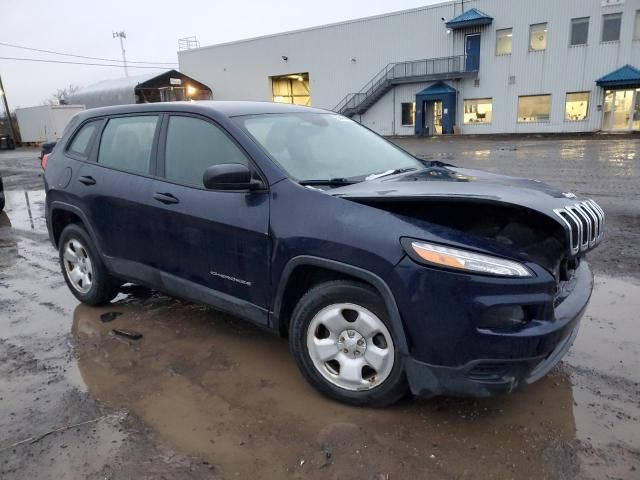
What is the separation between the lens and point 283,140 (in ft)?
11.4

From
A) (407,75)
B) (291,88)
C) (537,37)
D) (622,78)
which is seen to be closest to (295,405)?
(622,78)

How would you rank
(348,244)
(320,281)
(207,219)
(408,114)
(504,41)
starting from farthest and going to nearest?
(408,114), (504,41), (207,219), (320,281), (348,244)

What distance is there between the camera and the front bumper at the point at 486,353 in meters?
2.37

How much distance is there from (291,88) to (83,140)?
41.3m

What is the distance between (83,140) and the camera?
4547 millimetres

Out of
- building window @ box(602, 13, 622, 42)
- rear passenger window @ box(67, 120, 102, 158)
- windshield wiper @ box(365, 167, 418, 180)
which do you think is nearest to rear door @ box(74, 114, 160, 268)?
rear passenger window @ box(67, 120, 102, 158)

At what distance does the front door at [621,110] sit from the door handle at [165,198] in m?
29.8

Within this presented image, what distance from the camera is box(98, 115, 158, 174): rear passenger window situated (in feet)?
12.8

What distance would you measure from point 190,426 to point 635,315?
11.4ft

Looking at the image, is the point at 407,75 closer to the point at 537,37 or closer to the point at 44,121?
the point at 537,37

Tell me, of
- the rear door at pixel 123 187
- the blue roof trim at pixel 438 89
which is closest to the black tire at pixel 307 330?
the rear door at pixel 123 187

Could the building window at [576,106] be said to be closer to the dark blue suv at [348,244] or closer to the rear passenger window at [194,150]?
the dark blue suv at [348,244]

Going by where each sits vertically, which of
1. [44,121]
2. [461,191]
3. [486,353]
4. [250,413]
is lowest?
[250,413]

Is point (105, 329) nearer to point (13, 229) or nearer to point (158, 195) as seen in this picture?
point (158, 195)
